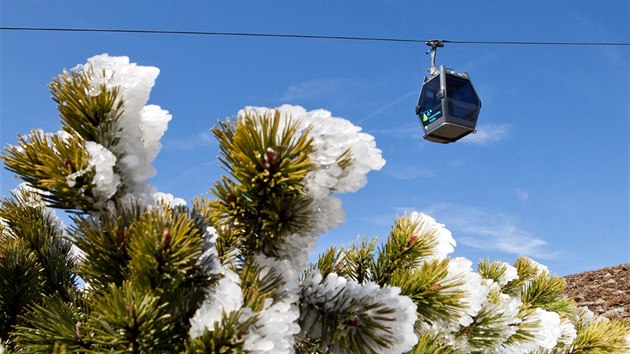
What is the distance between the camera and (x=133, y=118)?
5.60 ft

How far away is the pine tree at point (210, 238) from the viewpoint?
1547 mm

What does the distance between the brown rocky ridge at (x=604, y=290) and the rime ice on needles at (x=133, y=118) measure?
10.6 m

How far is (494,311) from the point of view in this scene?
7.85ft

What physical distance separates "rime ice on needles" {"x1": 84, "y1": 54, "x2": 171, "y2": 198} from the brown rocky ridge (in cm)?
1065

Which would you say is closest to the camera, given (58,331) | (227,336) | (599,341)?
(227,336)

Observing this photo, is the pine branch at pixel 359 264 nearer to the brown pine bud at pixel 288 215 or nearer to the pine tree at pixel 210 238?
the pine tree at pixel 210 238

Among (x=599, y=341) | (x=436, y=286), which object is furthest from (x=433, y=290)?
(x=599, y=341)

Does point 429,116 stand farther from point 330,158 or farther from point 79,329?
point 79,329

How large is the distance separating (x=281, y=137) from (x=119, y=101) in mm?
456

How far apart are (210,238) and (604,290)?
46.8 ft

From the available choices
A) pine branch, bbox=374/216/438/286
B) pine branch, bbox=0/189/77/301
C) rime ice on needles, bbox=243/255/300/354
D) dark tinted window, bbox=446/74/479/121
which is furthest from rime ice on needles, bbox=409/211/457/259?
dark tinted window, bbox=446/74/479/121

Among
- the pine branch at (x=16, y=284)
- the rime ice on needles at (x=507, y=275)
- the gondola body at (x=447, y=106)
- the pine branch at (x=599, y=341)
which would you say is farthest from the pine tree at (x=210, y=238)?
the gondola body at (x=447, y=106)

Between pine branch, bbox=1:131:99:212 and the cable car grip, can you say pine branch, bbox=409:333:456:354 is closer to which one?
pine branch, bbox=1:131:99:212

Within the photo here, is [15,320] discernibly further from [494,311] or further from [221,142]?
[494,311]
